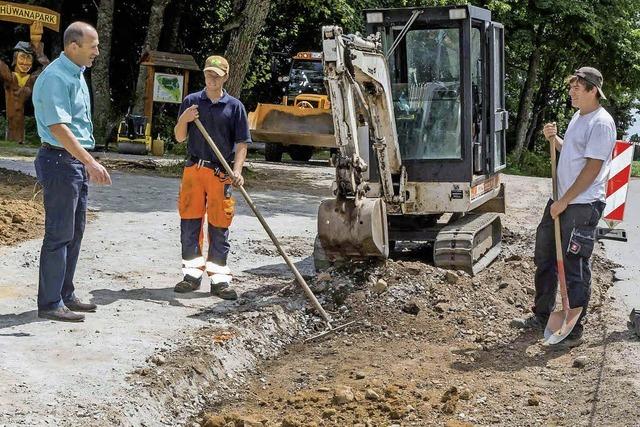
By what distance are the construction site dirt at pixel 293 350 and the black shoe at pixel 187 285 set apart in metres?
0.10

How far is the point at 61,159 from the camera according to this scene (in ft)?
21.4

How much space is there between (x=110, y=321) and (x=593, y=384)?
11.3 feet

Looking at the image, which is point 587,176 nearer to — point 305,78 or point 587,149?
point 587,149

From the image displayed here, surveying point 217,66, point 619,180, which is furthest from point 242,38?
point 217,66

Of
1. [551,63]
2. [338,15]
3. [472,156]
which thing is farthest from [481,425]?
[551,63]

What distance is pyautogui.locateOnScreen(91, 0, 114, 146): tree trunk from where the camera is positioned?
80.3 ft

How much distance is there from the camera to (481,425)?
5.43 metres

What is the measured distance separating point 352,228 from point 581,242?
2.01 m

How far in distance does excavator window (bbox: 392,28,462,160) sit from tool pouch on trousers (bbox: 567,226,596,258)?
9.96ft

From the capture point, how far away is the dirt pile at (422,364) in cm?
558

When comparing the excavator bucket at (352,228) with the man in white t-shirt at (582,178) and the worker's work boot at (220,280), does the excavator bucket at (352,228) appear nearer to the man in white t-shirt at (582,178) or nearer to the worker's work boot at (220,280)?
the worker's work boot at (220,280)

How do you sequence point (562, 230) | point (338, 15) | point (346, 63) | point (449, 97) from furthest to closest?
point (338, 15) < point (449, 97) < point (346, 63) < point (562, 230)

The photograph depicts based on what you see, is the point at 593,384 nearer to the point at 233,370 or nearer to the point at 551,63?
the point at 233,370

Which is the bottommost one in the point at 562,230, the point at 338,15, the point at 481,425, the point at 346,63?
the point at 481,425
